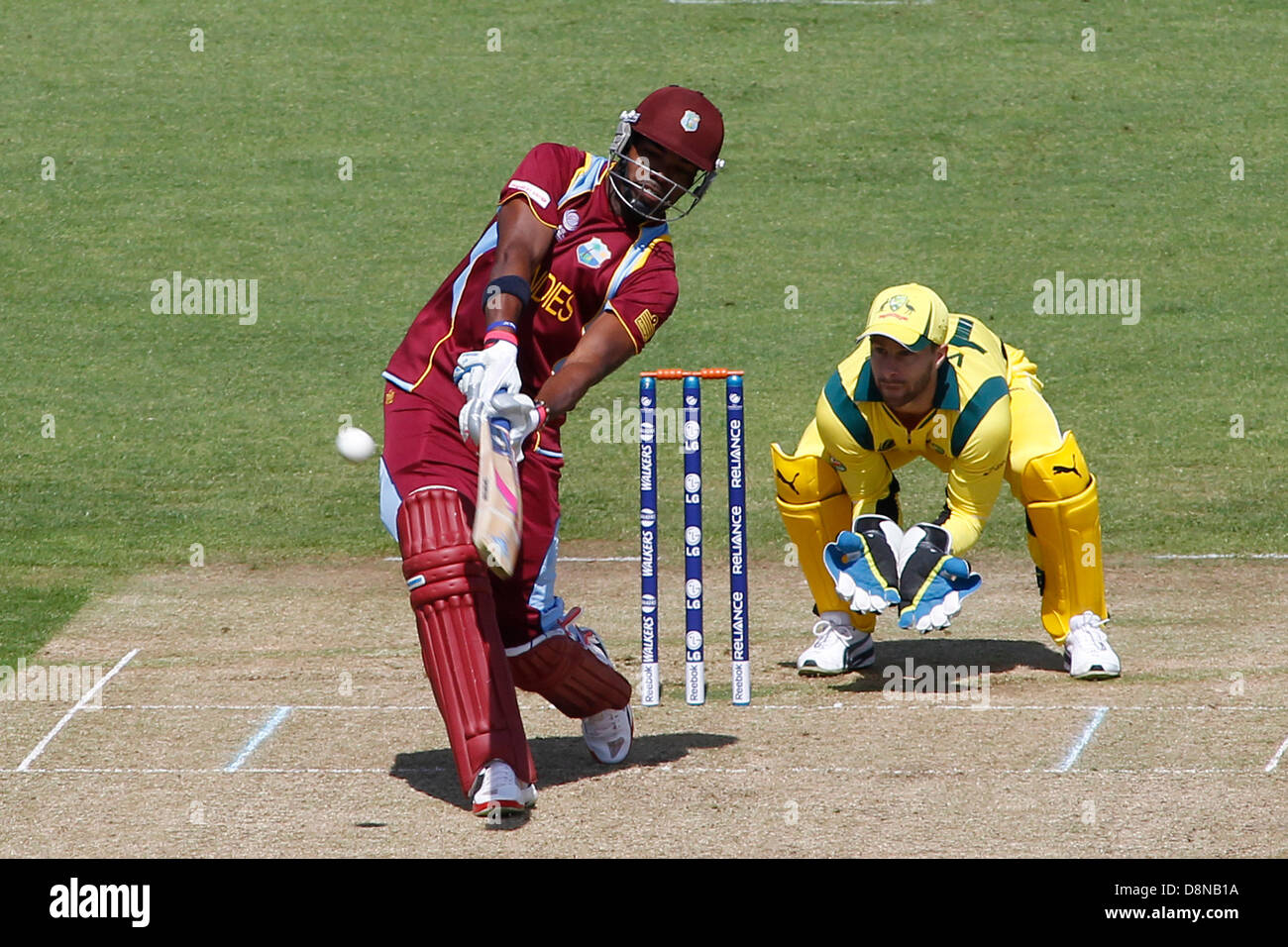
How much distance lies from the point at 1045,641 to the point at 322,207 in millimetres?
10434

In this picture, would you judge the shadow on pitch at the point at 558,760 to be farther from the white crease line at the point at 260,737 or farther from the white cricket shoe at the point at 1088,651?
the white cricket shoe at the point at 1088,651

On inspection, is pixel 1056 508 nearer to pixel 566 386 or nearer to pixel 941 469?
pixel 941 469

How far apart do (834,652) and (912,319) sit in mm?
1667

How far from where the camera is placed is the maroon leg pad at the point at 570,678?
21.6 ft

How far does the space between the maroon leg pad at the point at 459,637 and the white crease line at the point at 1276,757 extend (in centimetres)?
281

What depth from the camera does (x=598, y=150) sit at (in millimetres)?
17438

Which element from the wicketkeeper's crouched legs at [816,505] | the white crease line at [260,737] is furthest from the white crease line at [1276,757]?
the white crease line at [260,737]

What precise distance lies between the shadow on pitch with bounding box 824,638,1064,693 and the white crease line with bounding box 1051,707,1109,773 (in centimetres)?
74

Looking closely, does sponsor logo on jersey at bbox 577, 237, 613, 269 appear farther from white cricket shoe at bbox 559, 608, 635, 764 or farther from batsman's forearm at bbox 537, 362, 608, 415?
white cricket shoe at bbox 559, 608, 635, 764

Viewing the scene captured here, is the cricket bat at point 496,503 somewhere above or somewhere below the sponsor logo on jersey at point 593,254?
below

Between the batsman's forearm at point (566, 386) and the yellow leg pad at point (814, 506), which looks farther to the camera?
the yellow leg pad at point (814, 506)

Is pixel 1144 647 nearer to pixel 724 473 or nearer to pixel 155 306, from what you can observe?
pixel 724 473

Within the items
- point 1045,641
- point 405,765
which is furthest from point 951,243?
point 405,765

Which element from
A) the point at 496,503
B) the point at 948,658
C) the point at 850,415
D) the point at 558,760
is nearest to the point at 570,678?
the point at 558,760
